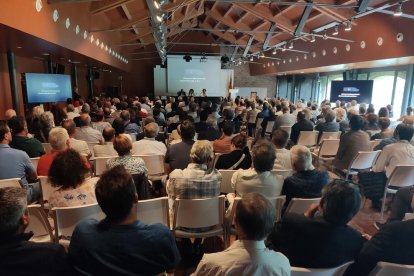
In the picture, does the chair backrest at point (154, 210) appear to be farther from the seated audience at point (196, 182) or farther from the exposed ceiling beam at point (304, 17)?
the exposed ceiling beam at point (304, 17)

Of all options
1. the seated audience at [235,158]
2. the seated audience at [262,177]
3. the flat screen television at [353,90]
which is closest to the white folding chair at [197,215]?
the seated audience at [262,177]

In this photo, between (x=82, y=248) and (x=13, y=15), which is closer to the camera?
(x=82, y=248)

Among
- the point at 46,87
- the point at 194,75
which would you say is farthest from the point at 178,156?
the point at 194,75

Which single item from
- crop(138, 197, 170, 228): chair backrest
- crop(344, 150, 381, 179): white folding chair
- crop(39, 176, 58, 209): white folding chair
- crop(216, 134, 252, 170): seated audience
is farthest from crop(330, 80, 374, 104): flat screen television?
crop(39, 176, 58, 209): white folding chair

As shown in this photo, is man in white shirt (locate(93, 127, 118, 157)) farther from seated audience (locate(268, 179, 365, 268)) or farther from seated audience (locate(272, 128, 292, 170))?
seated audience (locate(268, 179, 365, 268))

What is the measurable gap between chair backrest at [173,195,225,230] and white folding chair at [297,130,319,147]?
402 cm

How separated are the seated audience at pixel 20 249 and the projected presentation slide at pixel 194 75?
16.9 metres

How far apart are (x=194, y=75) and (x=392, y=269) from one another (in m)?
17.3

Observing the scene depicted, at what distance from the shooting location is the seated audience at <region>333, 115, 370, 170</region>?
4586 millimetres

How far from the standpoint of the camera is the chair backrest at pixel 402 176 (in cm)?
353

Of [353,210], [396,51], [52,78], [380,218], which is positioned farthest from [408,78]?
[52,78]

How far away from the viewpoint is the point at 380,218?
153 inches

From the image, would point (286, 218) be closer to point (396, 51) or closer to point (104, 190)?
point (104, 190)

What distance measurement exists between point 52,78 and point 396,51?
986 centimetres
